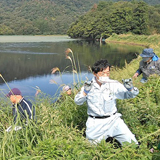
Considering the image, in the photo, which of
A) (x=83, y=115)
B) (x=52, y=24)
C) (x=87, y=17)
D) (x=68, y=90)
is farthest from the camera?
(x=52, y=24)

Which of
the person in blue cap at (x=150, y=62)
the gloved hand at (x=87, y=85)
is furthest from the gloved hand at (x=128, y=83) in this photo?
the person in blue cap at (x=150, y=62)

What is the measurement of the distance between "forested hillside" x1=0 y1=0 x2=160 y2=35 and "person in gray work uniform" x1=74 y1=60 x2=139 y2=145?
224 feet

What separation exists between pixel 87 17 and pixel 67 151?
57062 millimetres

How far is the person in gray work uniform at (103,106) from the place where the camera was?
Result: 2691mm

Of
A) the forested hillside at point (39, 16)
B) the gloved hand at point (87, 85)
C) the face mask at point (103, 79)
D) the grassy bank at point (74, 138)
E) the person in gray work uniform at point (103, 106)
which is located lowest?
the forested hillside at point (39, 16)

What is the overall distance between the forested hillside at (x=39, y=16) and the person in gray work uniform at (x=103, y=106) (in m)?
68.3

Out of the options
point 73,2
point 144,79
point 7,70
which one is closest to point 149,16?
point 7,70

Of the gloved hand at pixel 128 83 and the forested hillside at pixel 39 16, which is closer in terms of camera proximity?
the gloved hand at pixel 128 83

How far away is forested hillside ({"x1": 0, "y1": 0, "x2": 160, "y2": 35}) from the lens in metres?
71.4

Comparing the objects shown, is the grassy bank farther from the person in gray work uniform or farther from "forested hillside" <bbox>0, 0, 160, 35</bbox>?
"forested hillside" <bbox>0, 0, 160, 35</bbox>

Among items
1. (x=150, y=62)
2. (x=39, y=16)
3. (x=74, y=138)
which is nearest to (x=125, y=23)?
(x=150, y=62)

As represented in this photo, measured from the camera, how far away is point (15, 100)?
3.12m

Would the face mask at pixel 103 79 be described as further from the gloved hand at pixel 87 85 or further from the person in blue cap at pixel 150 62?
the person in blue cap at pixel 150 62

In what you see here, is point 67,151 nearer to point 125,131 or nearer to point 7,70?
point 125,131
